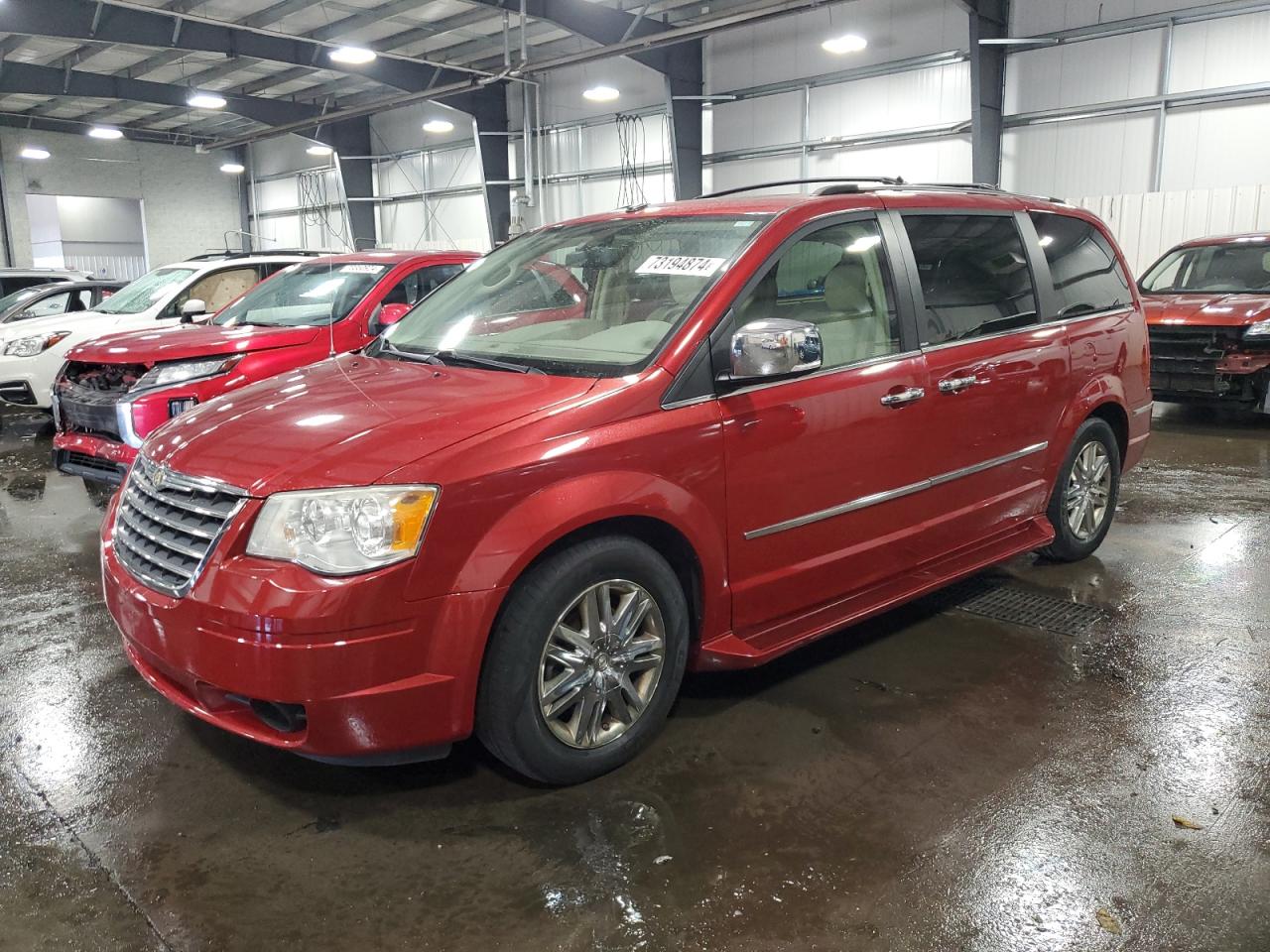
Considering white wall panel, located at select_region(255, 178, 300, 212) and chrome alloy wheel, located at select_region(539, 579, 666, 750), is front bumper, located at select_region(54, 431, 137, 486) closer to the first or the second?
chrome alloy wheel, located at select_region(539, 579, 666, 750)

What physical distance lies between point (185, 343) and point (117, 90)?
16.2 meters

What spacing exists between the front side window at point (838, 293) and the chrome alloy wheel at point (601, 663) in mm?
966

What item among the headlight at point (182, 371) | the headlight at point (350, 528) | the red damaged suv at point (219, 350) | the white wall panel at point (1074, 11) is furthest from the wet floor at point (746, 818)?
the white wall panel at point (1074, 11)

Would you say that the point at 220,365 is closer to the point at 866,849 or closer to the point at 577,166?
the point at 866,849

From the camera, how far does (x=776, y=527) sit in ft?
9.81

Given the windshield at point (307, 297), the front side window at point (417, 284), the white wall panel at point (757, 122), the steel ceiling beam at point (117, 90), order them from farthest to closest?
the steel ceiling beam at point (117, 90), the white wall panel at point (757, 122), the front side window at point (417, 284), the windshield at point (307, 297)

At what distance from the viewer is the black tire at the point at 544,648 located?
245 cm

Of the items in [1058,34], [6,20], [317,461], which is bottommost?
[317,461]

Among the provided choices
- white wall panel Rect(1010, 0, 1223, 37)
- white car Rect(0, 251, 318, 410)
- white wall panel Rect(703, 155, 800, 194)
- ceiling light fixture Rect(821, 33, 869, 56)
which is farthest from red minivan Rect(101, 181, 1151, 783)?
white wall panel Rect(703, 155, 800, 194)

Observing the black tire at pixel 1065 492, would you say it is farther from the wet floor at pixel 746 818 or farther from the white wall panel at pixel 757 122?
the white wall panel at pixel 757 122

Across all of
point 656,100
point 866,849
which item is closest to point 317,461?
point 866,849

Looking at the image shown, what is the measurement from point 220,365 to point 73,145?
22676 millimetres

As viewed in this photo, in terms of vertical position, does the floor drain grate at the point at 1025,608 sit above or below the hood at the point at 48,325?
below

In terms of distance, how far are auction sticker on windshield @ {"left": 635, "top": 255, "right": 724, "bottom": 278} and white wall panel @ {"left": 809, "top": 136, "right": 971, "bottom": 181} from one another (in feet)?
36.5
